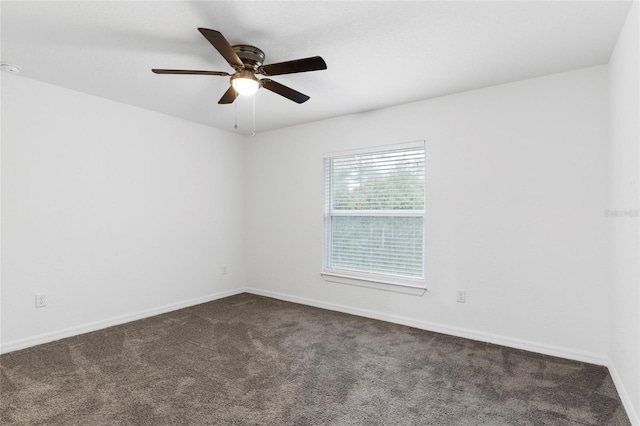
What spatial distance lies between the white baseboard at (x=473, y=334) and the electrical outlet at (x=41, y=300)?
105 inches

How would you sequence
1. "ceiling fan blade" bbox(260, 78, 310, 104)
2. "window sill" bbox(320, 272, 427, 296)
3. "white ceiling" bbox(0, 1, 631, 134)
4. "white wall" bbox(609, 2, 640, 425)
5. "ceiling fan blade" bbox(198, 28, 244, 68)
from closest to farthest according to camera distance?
"ceiling fan blade" bbox(198, 28, 244, 68), "white wall" bbox(609, 2, 640, 425), "white ceiling" bbox(0, 1, 631, 134), "ceiling fan blade" bbox(260, 78, 310, 104), "window sill" bbox(320, 272, 427, 296)

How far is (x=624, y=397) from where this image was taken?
6.93 ft

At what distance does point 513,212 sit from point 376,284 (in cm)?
161

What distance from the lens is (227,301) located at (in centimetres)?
459

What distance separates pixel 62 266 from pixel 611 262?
15.7 feet

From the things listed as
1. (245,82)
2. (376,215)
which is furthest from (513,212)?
(245,82)

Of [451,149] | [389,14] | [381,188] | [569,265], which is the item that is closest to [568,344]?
[569,265]

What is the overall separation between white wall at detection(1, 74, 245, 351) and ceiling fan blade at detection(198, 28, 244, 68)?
86.4 inches

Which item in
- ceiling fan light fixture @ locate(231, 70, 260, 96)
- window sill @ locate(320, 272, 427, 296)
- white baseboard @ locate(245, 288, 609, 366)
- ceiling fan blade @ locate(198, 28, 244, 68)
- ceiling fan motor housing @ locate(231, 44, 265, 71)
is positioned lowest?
white baseboard @ locate(245, 288, 609, 366)

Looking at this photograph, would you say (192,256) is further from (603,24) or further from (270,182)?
(603,24)

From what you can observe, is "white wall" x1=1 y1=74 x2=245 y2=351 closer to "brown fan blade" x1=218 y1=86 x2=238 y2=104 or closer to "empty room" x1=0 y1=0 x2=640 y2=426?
"empty room" x1=0 y1=0 x2=640 y2=426

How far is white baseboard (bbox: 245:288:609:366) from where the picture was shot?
2.73m

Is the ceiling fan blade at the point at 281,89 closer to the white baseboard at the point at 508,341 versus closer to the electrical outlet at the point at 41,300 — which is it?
the white baseboard at the point at 508,341

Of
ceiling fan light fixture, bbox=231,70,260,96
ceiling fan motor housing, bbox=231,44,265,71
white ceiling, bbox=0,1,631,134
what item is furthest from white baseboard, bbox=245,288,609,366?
ceiling fan motor housing, bbox=231,44,265,71
